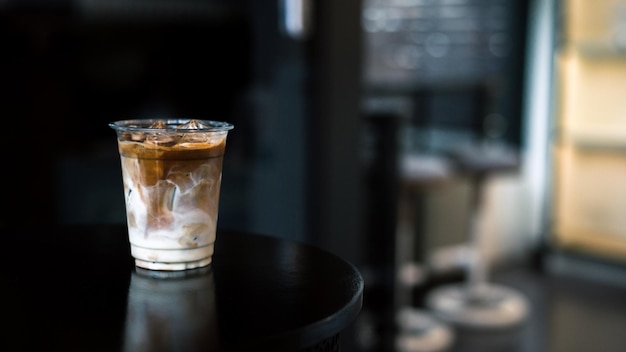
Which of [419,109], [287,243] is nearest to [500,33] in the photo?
[419,109]

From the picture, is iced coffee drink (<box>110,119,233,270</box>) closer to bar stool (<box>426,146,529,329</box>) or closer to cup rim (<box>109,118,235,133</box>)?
cup rim (<box>109,118,235,133</box>)

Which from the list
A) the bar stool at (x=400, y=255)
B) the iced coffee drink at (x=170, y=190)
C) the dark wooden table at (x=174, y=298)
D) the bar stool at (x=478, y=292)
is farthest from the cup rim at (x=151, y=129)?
the bar stool at (x=478, y=292)

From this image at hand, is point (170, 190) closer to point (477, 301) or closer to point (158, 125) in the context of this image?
point (158, 125)

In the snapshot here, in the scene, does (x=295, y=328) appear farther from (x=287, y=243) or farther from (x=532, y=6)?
(x=532, y=6)

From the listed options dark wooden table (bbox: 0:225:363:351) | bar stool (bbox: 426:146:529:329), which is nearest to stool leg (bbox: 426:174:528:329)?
bar stool (bbox: 426:146:529:329)

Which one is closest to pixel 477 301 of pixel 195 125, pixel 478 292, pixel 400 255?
pixel 478 292

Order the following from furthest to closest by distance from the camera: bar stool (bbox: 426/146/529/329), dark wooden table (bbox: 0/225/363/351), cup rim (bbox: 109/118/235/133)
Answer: bar stool (bbox: 426/146/529/329), cup rim (bbox: 109/118/235/133), dark wooden table (bbox: 0/225/363/351)
